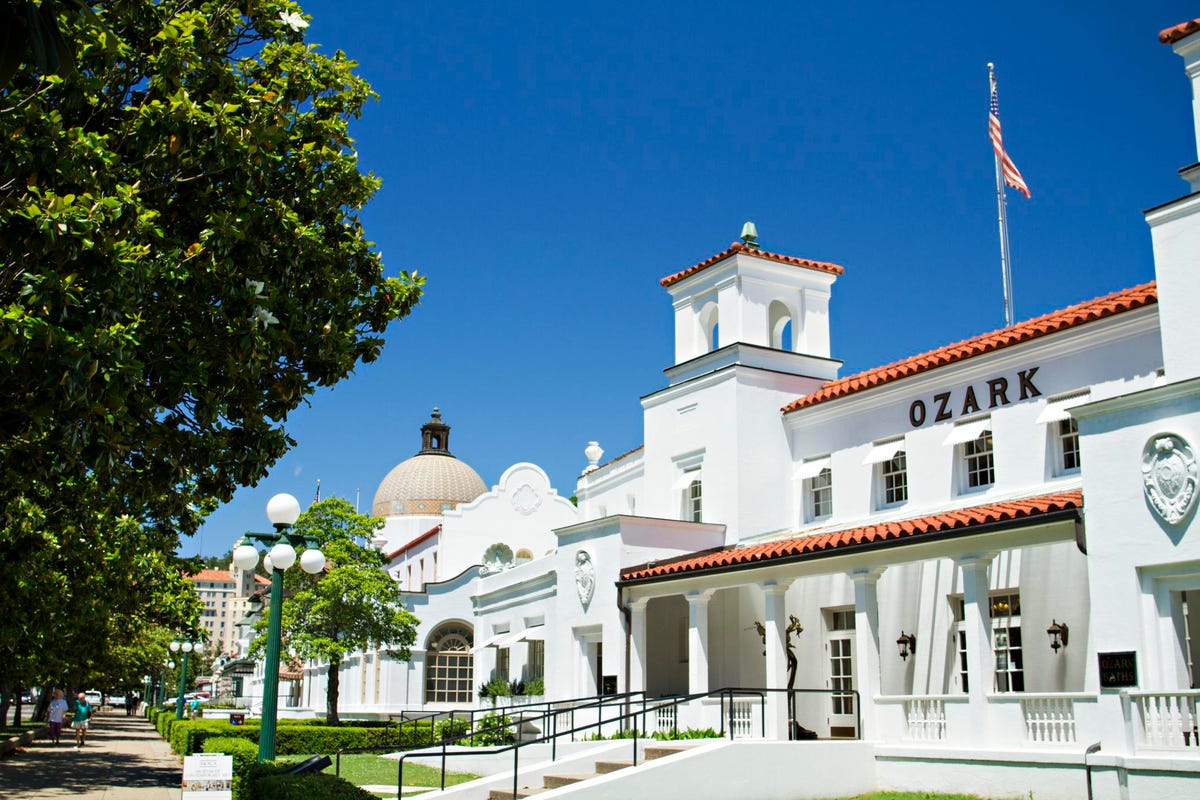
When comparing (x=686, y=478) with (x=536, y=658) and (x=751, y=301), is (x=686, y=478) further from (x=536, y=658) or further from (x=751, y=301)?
(x=536, y=658)

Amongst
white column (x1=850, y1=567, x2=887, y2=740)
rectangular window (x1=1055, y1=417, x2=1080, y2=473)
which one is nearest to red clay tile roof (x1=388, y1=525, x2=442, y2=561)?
white column (x1=850, y1=567, x2=887, y2=740)

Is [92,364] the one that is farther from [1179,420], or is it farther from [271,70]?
[1179,420]

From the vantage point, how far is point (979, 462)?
69.5ft

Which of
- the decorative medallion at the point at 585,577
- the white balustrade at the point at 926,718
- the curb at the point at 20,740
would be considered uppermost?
the decorative medallion at the point at 585,577

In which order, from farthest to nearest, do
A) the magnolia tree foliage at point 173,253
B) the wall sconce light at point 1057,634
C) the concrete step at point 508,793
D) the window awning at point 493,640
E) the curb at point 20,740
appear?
the window awning at point 493,640 → the curb at point 20,740 → the concrete step at point 508,793 → the wall sconce light at point 1057,634 → the magnolia tree foliage at point 173,253

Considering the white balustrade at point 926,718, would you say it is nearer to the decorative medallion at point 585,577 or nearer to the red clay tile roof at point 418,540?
the decorative medallion at point 585,577

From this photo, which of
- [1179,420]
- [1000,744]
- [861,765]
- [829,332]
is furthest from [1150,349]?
[829,332]

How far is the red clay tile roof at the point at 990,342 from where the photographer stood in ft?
60.3

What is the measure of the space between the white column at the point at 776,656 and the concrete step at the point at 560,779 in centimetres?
321

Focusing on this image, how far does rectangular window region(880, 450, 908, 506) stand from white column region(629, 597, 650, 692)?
5.29m

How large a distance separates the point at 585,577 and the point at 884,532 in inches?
334

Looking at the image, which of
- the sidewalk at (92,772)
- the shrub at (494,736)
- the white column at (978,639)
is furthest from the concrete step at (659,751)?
the sidewalk at (92,772)

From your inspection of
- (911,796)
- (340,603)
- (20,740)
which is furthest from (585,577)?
(20,740)

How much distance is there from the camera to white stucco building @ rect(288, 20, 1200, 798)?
1410cm
